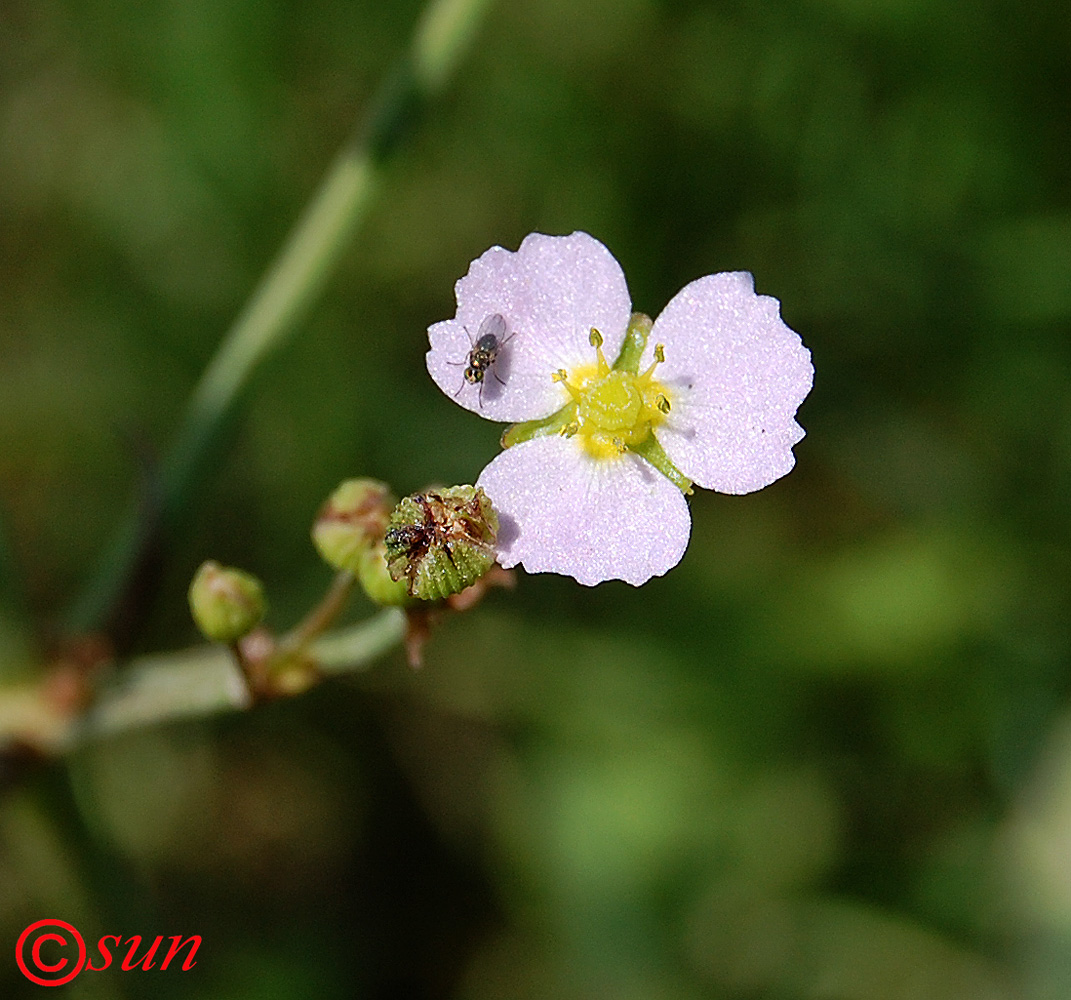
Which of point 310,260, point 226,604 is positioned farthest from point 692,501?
point 226,604

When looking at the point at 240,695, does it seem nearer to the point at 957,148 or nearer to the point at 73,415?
the point at 73,415

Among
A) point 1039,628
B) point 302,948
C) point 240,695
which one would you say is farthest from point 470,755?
point 240,695

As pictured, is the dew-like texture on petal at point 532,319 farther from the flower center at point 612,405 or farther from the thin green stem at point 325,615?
the thin green stem at point 325,615

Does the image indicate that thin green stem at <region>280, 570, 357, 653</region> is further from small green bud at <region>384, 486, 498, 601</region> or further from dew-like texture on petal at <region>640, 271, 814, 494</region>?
dew-like texture on petal at <region>640, 271, 814, 494</region>

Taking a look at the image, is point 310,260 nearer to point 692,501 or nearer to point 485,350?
point 485,350

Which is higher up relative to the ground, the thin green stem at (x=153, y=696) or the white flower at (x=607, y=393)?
the white flower at (x=607, y=393)

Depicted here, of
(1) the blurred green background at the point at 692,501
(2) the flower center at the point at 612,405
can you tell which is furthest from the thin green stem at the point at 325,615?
(1) the blurred green background at the point at 692,501

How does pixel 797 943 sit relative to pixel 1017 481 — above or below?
below
